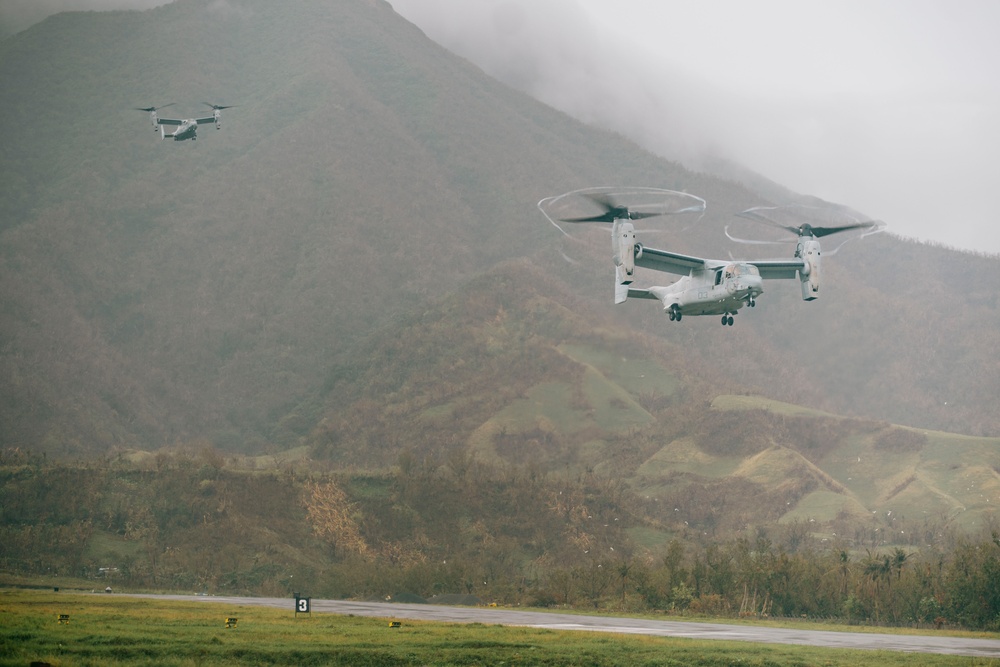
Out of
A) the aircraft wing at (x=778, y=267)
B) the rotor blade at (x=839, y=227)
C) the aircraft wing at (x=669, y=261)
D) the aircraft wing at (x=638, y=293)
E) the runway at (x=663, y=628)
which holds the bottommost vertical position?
the runway at (x=663, y=628)

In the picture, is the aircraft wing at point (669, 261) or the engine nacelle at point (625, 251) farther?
the aircraft wing at point (669, 261)

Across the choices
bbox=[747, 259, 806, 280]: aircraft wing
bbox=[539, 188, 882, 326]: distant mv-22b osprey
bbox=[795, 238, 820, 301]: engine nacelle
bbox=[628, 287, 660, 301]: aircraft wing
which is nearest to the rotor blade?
bbox=[539, 188, 882, 326]: distant mv-22b osprey

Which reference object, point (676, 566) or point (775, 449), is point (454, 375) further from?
point (676, 566)

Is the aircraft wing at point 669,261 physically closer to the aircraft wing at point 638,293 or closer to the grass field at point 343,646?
the aircraft wing at point 638,293

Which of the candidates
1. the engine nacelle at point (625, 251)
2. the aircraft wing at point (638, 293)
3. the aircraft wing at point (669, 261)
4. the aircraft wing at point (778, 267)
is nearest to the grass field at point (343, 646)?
the engine nacelle at point (625, 251)

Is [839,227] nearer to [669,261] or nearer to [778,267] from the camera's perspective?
[778,267]

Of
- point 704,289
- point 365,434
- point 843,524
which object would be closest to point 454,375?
point 365,434

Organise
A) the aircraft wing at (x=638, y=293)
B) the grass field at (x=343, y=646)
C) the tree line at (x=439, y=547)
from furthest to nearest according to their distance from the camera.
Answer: the tree line at (x=439, y=547)
the aircraft wing at (x=638, y=293)
the grass field at (x=343, y=646)

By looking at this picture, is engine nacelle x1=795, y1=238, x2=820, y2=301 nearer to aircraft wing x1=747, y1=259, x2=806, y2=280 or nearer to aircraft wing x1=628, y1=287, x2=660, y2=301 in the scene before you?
aircraft wing x1=747, y1=259, x2=806, y2=280
